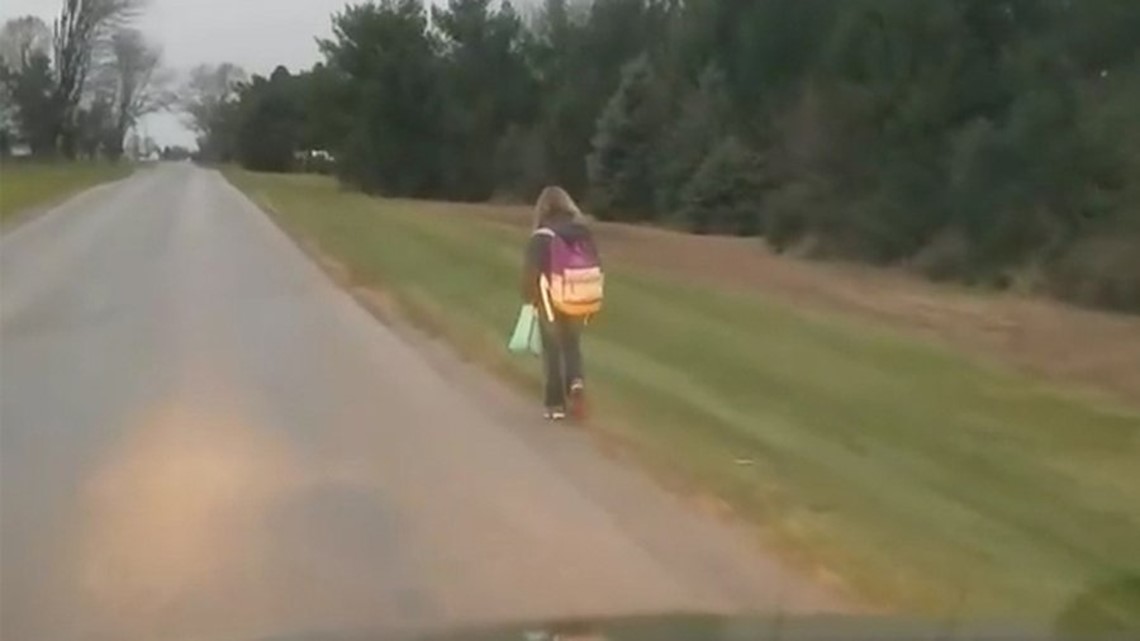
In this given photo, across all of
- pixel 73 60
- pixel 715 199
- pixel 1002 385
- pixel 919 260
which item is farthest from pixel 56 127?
pixel 1002 385

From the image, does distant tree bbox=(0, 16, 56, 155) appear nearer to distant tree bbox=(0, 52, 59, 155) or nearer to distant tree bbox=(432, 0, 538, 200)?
distant tree bbox=(0, 52, 59, 155)

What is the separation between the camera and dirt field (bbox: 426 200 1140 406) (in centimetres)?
2177

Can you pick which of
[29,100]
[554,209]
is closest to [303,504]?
[554,209]

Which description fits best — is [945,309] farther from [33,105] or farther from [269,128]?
[269,128]

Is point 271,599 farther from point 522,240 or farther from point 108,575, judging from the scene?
point 522,240

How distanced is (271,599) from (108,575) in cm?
106

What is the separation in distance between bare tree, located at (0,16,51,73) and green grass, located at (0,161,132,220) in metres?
9.94

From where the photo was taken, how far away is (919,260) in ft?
124

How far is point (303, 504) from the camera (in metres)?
12.3

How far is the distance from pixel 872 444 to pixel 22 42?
500ft

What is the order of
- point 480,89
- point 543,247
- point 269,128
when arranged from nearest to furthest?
1. point 543,247
2. point 480,89
3. point 269,128

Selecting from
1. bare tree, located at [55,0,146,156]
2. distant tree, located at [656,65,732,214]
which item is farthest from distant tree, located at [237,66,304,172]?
distant tree, located at [656,65,732,214]

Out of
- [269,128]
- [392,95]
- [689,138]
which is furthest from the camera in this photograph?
[269,128]

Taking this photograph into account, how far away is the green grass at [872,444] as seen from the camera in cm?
1040
